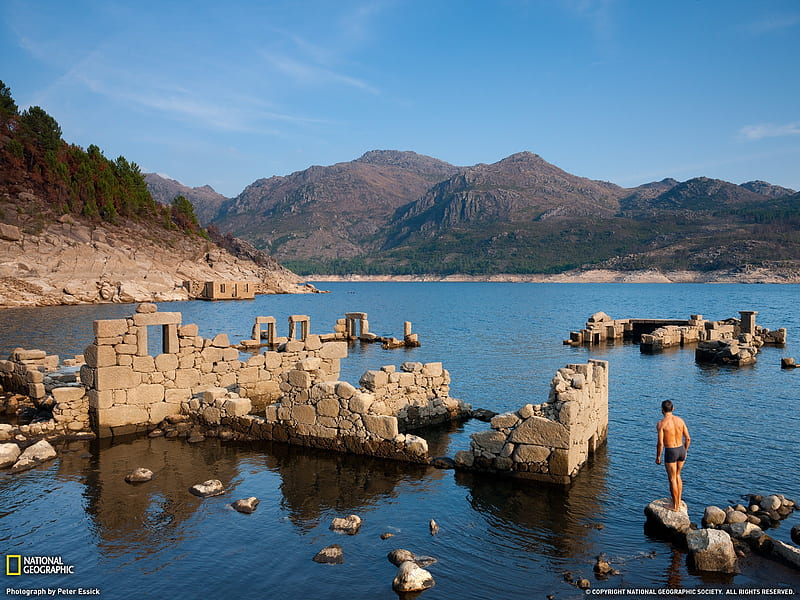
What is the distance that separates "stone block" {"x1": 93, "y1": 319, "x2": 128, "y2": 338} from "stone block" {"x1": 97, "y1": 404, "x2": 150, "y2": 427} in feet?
6.90

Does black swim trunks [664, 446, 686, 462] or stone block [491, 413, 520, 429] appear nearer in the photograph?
black swim trunks [664, 446, 686, 462]

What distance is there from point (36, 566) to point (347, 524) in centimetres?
508

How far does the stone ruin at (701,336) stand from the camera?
108 ft

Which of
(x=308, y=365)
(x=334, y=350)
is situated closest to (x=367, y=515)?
(x=308, y=365)

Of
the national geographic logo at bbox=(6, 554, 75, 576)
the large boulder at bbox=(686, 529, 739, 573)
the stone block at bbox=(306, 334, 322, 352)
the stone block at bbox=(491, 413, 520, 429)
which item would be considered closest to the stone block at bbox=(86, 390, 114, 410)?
the stone block at bbox=(306, 334, 322, 352)

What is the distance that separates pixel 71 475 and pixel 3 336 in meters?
29.7

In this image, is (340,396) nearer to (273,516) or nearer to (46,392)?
(273,516)

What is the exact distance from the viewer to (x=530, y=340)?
44.9 m

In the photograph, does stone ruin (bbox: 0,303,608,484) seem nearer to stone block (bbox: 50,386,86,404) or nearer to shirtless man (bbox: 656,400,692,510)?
stone block (bbox: 50,386,86,404)

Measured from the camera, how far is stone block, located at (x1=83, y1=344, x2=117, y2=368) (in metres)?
15.8

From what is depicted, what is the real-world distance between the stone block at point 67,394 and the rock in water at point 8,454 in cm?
205

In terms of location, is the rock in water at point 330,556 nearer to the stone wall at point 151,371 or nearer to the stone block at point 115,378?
the stone wall at point 151,371

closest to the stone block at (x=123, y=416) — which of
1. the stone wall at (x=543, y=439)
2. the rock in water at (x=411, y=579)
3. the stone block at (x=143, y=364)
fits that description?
the stone block at (x=143, y=364)

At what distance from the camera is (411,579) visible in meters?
8.50
